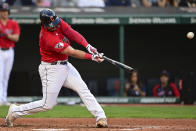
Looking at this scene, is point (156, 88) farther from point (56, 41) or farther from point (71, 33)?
point (56, 41)

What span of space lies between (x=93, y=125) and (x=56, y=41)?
1508 millimetres

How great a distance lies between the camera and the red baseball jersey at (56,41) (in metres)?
6.04

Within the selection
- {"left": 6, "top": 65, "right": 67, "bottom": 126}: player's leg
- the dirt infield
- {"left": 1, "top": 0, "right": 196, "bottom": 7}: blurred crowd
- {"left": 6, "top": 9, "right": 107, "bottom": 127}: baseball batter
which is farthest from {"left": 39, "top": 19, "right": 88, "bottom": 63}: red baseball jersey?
{"left": 1, "top": 0, "right": 196, "bottom": 7}: blurred crowd

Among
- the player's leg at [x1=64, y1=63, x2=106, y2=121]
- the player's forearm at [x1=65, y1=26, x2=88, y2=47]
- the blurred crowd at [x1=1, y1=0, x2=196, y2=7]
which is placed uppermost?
the blurred crowd at [x1=1, y1=0, x2=196, y2=7]

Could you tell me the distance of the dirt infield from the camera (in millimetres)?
6230

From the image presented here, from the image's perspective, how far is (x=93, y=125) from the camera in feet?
22.7

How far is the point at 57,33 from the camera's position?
629 centimetres

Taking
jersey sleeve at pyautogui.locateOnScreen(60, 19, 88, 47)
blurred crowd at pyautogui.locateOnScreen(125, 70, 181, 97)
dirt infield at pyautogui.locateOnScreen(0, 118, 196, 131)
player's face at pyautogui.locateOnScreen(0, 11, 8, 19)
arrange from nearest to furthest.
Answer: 1. dirt infield at pyautogui.locateOnScreen(0, 118, 196, 131)
2. jersey sleeve at pyautogui.locateOnScreen(60, 19, 88, 47)
3. player's face at pyautogui.locateOnScreen(0, 11, 8, 19)
4. blurred crowd at pyautogui.locateOnScreen(125, 70, 181, 97)

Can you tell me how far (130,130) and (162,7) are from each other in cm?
650

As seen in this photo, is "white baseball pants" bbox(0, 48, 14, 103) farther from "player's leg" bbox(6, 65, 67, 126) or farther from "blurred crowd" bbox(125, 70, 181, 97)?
"player's leg" bbox(6, 65, 67, 126)

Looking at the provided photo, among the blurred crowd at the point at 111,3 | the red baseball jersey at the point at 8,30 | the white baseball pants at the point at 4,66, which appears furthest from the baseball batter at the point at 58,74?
the blurred crowd at the point at 111,3

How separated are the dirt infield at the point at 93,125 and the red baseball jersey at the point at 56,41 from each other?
3.07 feet

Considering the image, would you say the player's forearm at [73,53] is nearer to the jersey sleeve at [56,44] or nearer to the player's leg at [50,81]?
the jersey sleeve at [56,44]

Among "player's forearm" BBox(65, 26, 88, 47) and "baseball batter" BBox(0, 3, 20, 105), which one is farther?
"baseball batter" BBox(0, 3, 20, 105)
